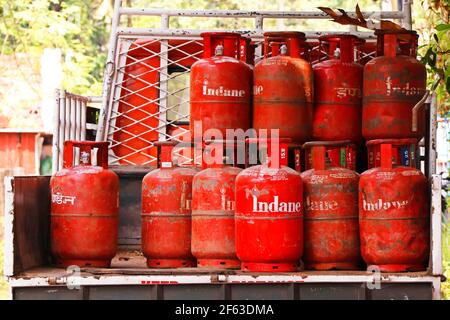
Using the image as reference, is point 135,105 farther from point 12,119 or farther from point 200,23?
point 200,23

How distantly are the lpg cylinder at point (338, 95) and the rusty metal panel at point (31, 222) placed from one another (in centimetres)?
194

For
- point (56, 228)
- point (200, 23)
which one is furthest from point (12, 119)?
point (56, 228)

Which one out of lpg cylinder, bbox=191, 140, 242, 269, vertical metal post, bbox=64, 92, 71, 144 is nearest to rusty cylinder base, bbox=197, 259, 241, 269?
lpg cylinder, bbox=191, 140, 242, 269

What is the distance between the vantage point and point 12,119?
887 inches

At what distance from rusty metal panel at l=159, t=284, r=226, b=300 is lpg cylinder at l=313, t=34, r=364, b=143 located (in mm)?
1709

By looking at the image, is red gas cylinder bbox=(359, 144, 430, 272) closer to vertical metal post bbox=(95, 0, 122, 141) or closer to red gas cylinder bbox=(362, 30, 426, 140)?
red gas cylinder bbox=(362, 30, 426, 140)

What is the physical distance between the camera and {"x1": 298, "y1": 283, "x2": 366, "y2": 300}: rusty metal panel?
526 centimetres

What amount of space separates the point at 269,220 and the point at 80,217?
1291mm

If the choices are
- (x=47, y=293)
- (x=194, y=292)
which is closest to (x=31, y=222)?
(x=47, y=293)

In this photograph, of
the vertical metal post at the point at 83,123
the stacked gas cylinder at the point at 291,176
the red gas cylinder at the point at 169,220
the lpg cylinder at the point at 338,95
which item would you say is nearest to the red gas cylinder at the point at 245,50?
the stacked gas cylinder at the point at 291,176

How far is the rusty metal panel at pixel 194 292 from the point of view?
528 centimetres

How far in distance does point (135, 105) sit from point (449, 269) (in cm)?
542

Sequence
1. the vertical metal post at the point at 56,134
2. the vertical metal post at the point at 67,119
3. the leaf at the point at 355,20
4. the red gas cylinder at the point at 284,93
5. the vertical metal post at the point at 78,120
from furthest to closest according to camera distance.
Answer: the vertical metal post at the point at 78,120 → the vertical metal post at the point at 67,119 → the vertical metal post at the point at 56,134 → the red gas cylinder at the point at 284,93 → the leaf at the point at 355,20

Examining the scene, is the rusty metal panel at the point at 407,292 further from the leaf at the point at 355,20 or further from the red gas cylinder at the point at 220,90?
the red gas cylinder at the point at 220,90
